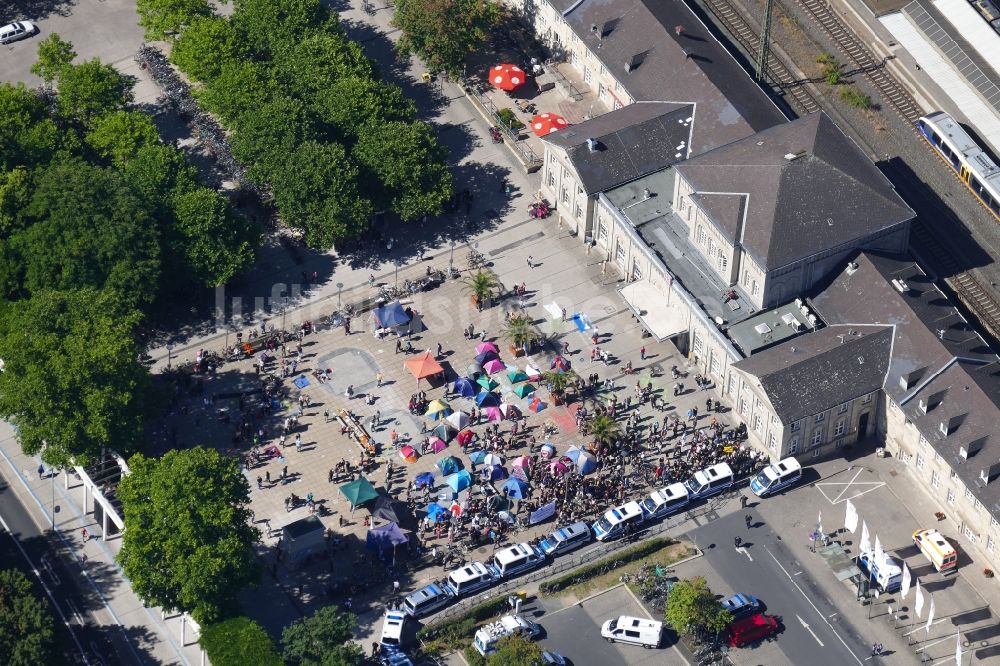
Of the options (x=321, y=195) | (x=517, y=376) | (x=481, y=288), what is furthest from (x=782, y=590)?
(x=321, y=195)

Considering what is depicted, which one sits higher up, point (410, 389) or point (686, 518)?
point (410, 389)

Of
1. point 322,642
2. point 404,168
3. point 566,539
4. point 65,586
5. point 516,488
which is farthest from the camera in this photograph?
point 404,168

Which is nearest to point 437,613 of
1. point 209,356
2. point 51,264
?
point 209,356

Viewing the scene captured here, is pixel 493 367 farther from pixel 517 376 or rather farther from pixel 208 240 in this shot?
pixel 208 240

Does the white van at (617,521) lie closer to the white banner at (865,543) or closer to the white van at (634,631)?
the white van at (634,631)

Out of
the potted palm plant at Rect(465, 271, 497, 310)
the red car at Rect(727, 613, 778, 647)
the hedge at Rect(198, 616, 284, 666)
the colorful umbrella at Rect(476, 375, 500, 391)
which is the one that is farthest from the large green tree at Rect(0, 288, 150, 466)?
the red car at Rect(727, 613, 778, 647)

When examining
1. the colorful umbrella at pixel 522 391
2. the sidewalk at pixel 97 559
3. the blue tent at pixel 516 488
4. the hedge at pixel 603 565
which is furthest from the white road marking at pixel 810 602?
the sidewalk at pixel 97 559

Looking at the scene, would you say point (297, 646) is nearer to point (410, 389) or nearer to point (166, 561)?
point (166, 561)
